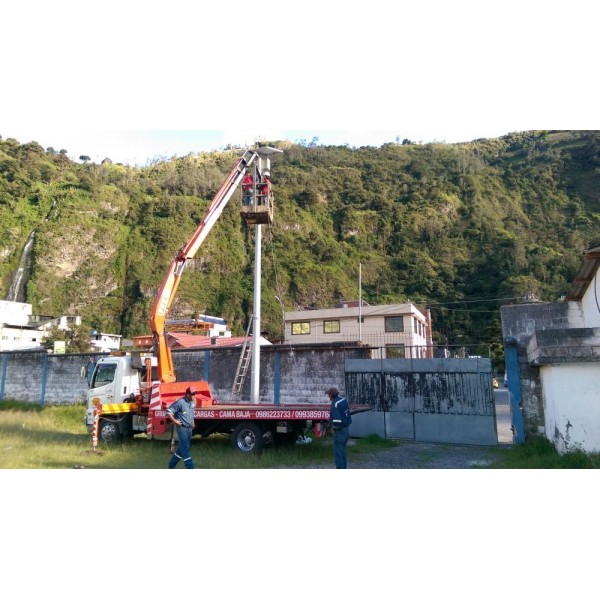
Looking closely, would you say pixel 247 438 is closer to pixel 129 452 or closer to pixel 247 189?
pixel 129 452

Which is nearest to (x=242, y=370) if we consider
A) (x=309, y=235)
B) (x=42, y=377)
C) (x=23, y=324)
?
(x=42, y=377)

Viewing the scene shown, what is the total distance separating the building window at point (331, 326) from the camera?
35.4 m

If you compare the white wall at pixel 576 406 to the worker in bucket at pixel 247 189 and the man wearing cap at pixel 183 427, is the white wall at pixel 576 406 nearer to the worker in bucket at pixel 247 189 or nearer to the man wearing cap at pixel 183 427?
the man wearing cap at pixel 183 427

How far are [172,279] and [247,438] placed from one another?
4443mm

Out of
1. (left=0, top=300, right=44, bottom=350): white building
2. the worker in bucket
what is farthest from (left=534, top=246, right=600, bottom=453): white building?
(left=0, top=300, right=44, bottom=350): white building

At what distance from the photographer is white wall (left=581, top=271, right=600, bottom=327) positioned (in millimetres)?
10961

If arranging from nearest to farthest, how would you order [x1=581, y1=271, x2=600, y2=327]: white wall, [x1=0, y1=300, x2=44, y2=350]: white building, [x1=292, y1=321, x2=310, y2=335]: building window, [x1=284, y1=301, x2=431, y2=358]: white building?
[x1=581, y1=271, x2=600, y2=327]: white wall, [x1=284, y1=301, x2=431, y2=358]: white building, [x1=292, y1=321, x2=310, y2=335]: building window, [x1=0, y1=300, x2=44, y2=350]: white building

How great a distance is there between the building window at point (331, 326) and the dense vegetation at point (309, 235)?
1368 centimetres

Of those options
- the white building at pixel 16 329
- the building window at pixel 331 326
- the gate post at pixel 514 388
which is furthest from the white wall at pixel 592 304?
the white building at pixel 16 329

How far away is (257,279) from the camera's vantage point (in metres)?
12.5

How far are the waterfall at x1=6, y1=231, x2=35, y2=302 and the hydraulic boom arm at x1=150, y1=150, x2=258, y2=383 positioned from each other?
52.8m

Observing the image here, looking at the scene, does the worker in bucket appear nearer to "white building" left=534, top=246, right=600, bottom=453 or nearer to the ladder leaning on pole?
the ladder leaning on pole

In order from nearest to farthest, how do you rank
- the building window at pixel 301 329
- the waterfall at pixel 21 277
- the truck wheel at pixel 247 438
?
the truck wheel at pixel 247 438 → the building window at pixel 301 329 → the waterfall at pixel 21 277

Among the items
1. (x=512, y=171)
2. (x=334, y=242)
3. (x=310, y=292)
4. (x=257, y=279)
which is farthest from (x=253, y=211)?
(x=512, y=171)
